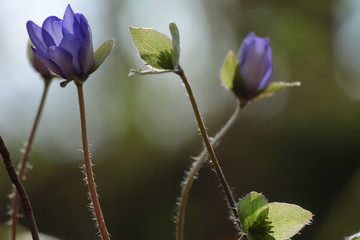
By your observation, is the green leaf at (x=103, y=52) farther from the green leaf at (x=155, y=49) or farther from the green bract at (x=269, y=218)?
the green bract at (x=269, y=218)

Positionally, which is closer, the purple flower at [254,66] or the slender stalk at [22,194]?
the slender stalk at [22,194]

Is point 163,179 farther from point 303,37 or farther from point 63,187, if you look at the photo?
point 303,37

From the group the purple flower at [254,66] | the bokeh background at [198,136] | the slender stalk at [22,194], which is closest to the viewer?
the slender stalk at [22,194]

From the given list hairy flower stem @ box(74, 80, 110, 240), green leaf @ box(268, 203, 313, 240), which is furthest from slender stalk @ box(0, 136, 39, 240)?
green leaf @ box(268, 203, 313, 240)

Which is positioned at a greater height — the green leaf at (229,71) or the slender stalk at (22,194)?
the green leaf at (229,71)

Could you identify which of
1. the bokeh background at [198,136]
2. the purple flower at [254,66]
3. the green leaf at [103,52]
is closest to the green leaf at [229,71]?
the purple flower at [254,66]

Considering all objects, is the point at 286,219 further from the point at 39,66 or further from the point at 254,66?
the point at 39,66

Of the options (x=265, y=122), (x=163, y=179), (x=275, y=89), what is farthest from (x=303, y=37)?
(x=275, y=89)

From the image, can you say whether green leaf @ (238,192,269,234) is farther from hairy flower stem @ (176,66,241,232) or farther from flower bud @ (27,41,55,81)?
flower bud @ (27,41,55,81)
